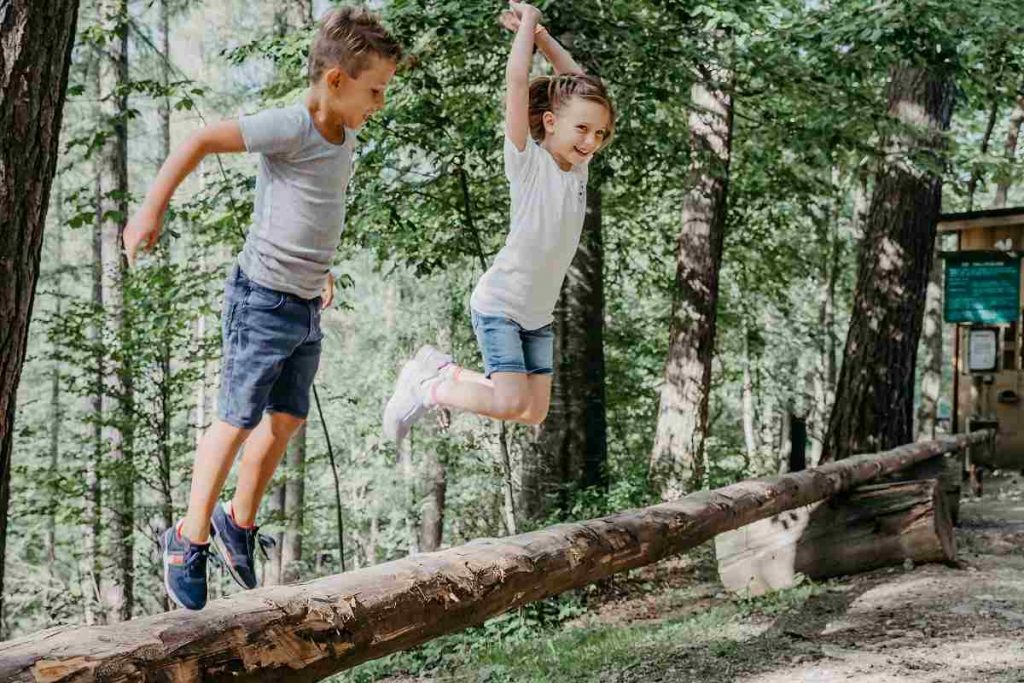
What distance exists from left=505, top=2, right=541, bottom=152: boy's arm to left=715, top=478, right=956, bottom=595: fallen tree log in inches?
188

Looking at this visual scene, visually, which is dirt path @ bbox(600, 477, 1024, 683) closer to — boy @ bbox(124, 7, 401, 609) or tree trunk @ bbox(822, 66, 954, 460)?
tree trunk @ bbox(822, 66, 954, 460)

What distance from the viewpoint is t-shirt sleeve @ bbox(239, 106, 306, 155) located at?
2883mm

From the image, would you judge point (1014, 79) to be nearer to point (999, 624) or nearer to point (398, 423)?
point (999, 624)

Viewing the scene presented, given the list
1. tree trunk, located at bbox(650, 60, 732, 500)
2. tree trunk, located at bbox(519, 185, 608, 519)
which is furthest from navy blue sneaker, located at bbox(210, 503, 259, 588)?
tree trunk, located at bbox(650, 60, 732, 500)

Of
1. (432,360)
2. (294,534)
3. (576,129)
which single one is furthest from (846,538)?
(294,534)

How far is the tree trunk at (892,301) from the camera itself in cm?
985

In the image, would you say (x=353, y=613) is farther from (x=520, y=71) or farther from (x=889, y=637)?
(x=889, y=637)

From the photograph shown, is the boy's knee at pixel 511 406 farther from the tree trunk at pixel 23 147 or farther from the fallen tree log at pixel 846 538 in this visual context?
the fallen tree log at pixel 846 538

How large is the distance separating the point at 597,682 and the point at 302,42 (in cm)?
486

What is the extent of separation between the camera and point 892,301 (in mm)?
9977

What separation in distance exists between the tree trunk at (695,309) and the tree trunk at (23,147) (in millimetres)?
8303

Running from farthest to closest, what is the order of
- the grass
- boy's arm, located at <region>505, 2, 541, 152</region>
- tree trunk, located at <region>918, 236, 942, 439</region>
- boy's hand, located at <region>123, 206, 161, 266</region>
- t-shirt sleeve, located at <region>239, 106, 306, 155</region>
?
tree trunk, located at <region>918, 236, 942, 439</region> < the grass < boy's arm, located at <region>505, 2, 541, 152</region> < t-shirt sleeve, located at <region>239, 106, 306, 155</region> < boy's hand, located at <region>123, 206, 161, 266</region>

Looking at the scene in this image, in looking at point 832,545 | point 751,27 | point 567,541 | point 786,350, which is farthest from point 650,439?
point 786,350

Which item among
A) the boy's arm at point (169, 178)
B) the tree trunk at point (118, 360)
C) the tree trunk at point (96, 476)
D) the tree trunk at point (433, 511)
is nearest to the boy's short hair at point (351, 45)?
the boy's arm at point (169, 178)
